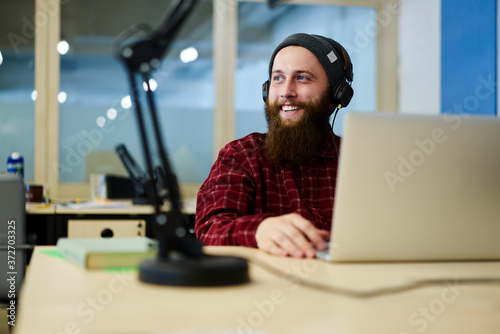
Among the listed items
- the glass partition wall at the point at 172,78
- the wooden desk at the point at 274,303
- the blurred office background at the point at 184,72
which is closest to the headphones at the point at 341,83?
the wooden desk at the point at 274,303

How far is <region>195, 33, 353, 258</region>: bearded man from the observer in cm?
154

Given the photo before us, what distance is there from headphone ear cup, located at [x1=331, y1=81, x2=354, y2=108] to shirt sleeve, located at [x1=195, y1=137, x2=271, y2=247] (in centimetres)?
32

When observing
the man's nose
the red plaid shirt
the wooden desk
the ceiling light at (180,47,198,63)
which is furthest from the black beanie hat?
the ceiling light at (180,47,198,63)

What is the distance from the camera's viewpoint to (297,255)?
1.10 m

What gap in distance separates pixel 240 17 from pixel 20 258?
288 centimetres

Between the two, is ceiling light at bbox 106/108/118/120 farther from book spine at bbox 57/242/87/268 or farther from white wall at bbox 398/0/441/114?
book spine at bbox 57/242/87/268

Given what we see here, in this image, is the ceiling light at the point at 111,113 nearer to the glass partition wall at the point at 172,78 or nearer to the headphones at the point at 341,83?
the glass partition wall at the point at 172,78

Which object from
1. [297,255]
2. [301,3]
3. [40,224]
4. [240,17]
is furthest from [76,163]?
→ [297,255]

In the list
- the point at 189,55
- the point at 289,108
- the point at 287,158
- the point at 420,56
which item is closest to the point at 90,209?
the point at 289,108

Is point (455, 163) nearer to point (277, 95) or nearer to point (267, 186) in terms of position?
point (267, 186)

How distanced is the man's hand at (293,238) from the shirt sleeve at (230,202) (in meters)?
0.10

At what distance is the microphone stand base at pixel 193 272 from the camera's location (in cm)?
79

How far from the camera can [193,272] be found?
2.58 feet

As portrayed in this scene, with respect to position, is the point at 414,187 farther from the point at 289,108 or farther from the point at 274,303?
the point at 289,108
